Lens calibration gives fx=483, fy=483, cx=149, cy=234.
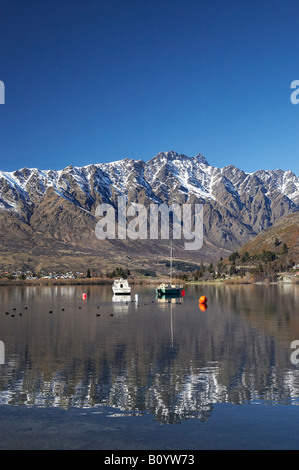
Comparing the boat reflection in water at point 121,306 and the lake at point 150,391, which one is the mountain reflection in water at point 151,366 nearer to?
the lake at point 150,391

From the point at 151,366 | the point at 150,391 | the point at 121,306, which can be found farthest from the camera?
the point at 121,306

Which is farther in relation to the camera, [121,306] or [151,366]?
[121,306]

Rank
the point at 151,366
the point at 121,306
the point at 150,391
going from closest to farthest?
the point at 150,391 → the point at 151,366 → the point at 121,306

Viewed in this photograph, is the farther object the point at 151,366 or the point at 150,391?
the point at 151,366

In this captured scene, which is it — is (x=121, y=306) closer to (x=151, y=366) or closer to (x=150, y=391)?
(x=151, y=366)

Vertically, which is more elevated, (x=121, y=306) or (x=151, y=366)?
(x=121, y=306)

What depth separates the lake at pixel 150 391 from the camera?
28.4 metres

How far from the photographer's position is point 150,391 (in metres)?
38.4

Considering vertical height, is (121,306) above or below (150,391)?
above

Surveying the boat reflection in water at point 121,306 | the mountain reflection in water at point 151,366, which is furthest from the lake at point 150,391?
the boat reflection in water at point 121,306

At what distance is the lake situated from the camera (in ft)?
A: 93.1

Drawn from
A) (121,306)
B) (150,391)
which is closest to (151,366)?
(150,391)

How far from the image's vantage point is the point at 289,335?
70.4m
